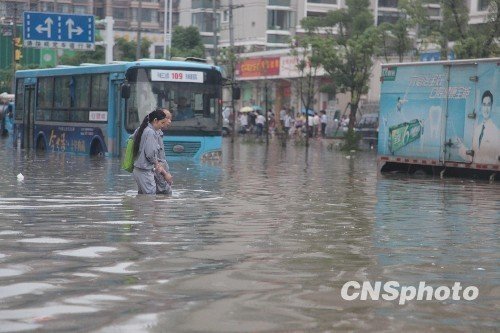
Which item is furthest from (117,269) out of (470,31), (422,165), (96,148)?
(470,31)

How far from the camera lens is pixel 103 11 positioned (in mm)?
100875

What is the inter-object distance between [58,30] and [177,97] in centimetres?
1777

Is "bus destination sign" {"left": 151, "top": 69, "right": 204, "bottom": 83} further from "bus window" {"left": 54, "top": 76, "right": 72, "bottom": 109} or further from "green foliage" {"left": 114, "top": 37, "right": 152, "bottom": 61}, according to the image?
"green foliage" {"left": 114, "top": 37, "right": 152, "bottom": 61}

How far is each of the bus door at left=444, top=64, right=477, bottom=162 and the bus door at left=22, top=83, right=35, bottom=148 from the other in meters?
16.3

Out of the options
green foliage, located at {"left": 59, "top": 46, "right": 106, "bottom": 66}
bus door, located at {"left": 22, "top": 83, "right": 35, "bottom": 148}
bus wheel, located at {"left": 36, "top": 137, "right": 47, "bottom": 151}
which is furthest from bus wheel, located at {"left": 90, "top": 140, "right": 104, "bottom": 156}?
green foliage, located at {"left": 59, "top": 46, "right": 106, "bottom": 66}

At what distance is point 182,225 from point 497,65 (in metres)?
13.1

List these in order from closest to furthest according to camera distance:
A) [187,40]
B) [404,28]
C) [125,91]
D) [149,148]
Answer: [149,148] → [125,91] → [404,28] → [187,40]

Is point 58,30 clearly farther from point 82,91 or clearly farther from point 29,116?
point 82,91

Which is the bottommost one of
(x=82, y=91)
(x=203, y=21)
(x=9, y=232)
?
(x=9, y=232)

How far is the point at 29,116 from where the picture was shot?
38.7m

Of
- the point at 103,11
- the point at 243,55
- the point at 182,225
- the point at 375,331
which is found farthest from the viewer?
the point at 103,11

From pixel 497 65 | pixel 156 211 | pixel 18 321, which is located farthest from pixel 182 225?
pixel 497 65

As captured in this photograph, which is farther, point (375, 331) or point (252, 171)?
point (252, 171)

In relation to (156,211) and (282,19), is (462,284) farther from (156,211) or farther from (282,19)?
(282,19)
